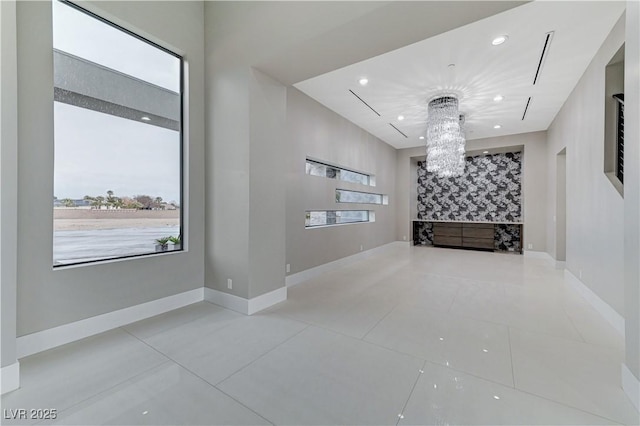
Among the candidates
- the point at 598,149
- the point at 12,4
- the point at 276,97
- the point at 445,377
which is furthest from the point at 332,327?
the point at 598,149

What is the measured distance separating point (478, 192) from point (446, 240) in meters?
1.79

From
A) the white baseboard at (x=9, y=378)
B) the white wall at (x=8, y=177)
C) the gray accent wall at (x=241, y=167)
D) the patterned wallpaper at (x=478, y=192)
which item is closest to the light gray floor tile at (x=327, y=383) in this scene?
the gray accent wall at (x=241, y=167)

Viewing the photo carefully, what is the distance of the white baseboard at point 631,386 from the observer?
1.61 m

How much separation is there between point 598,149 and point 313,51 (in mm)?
3613

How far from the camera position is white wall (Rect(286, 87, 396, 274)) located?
14.2 ft

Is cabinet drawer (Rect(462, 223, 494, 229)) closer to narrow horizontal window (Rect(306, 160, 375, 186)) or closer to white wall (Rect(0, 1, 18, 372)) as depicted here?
narrow horizontal window (Rect(306, 160, 375, 186))

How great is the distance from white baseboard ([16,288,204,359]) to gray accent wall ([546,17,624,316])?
460cm

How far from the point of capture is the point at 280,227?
3.46 m

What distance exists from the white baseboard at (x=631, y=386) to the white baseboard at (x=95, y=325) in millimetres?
3898

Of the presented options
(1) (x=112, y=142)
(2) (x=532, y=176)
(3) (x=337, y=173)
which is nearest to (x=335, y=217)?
(3) (x=337, y=173)

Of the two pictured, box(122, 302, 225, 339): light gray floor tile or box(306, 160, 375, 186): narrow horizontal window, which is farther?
box(306, 160, 375, 186): narrow horizontal window

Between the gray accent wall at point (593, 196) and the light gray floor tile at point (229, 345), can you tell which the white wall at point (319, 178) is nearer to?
the light gray floor tile at point (229, 345)

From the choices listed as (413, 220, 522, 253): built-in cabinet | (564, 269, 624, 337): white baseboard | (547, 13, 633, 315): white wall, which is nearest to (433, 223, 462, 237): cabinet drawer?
(413, 220, 522, 253): built-in cabinet

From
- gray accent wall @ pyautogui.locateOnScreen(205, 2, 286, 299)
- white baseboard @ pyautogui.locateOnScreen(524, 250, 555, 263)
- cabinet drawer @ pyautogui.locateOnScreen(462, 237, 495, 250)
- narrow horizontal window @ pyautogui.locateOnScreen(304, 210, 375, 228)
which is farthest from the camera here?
cabinet drawer @ pyautogui.locateOnScreen(462, 237, 495, 250)
